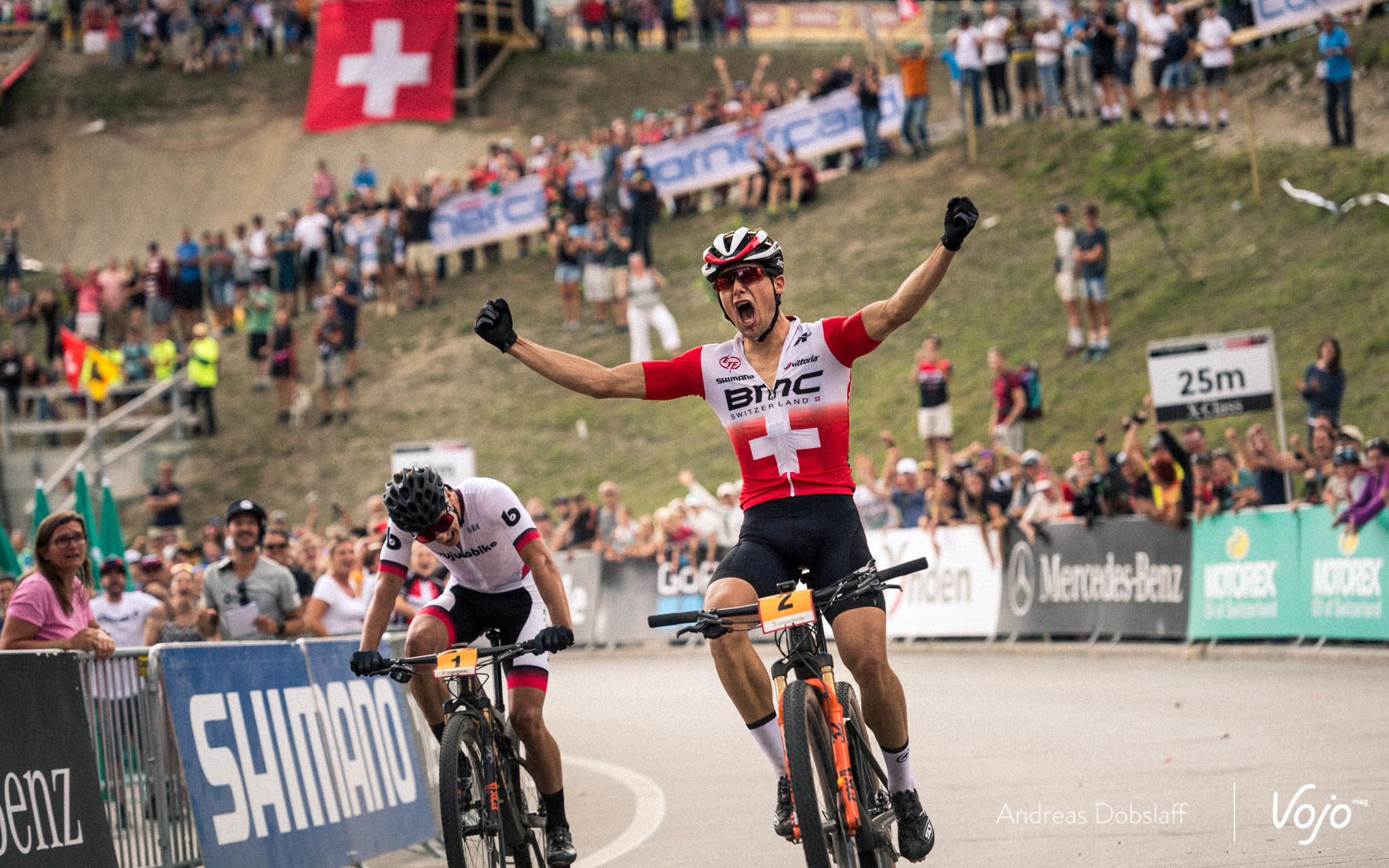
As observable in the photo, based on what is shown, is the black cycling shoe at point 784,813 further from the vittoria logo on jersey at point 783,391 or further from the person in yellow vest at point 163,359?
the person in yellow vest at point 163,359

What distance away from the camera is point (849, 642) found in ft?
22.0

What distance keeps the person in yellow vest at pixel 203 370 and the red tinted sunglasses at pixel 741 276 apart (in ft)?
95.9

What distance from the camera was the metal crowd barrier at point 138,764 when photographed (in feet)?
26.4

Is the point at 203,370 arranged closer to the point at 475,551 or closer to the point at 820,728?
the point at 475,551

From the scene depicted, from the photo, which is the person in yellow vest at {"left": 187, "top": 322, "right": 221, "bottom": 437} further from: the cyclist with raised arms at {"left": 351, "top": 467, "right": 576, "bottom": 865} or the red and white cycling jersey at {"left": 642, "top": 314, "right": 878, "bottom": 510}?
the red and white cycling jersey at {"left": 642, "top": 314, "right": 878, "bottom": 510}

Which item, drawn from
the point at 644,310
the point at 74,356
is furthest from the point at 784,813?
the point at 74,356

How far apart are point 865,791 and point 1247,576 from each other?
10.9m

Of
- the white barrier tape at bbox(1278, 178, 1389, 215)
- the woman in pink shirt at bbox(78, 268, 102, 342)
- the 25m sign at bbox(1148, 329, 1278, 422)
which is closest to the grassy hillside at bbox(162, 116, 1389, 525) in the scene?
the white barrier tape at bbox(1278, 178, 1389, 215)

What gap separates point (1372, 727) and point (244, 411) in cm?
2916

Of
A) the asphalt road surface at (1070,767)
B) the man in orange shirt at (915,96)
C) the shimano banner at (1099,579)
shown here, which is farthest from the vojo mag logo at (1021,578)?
the man in orange shirt at (915,96)

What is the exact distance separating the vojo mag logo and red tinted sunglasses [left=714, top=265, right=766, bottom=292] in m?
12.7

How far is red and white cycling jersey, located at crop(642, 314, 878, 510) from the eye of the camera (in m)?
6.92

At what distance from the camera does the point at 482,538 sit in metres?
8.35

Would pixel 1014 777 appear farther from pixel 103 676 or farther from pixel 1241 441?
pixel 1241 441
